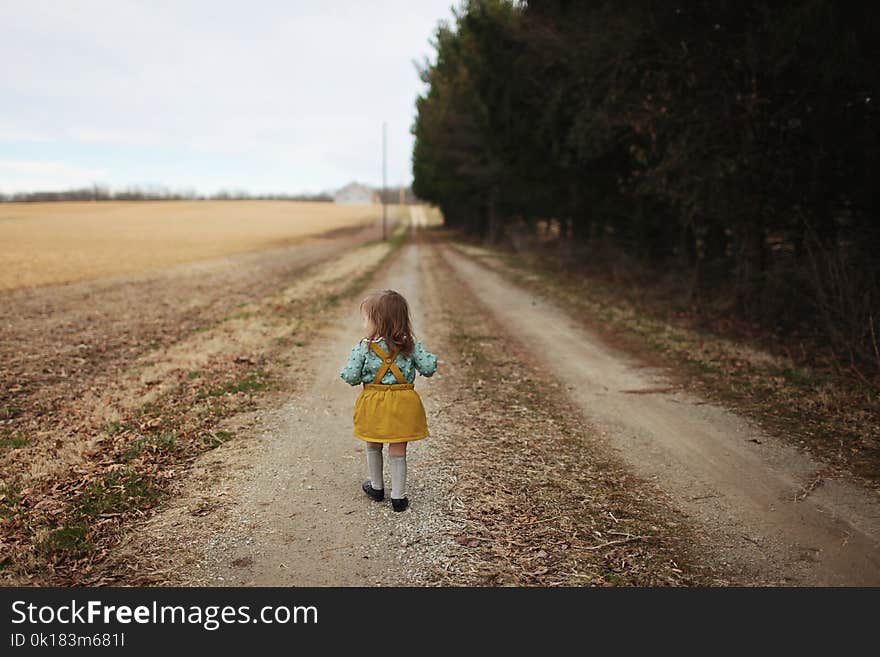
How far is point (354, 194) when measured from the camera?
13362cm

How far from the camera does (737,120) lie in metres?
10.5

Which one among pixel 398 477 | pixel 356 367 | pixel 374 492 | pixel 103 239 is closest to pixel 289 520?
pixel 374 492

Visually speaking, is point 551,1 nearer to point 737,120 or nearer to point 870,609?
point 737,120

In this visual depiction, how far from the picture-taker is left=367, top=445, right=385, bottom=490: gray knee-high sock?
4.34 meters

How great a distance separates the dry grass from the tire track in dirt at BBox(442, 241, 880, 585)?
16158mm

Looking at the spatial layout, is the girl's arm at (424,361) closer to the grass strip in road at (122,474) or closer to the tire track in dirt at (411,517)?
the tire track in dirt at (411,517)

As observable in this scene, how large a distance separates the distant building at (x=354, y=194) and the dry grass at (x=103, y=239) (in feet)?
255

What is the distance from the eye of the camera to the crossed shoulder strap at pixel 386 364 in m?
4.14

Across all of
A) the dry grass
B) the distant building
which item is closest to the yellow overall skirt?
the dry grass

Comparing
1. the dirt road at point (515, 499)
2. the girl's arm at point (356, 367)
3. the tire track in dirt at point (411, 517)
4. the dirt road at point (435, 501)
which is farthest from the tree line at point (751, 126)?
the girl's arm at point (356, 367)

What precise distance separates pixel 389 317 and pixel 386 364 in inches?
13.2

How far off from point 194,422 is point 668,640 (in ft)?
15.7

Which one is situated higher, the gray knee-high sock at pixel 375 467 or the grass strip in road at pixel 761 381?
the gray knee-high sock at pixel 375 467

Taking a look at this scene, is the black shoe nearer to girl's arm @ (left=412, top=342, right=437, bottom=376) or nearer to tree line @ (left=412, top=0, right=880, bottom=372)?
girl's arm @ (left=412, top=342, right=437, bottom=376)
